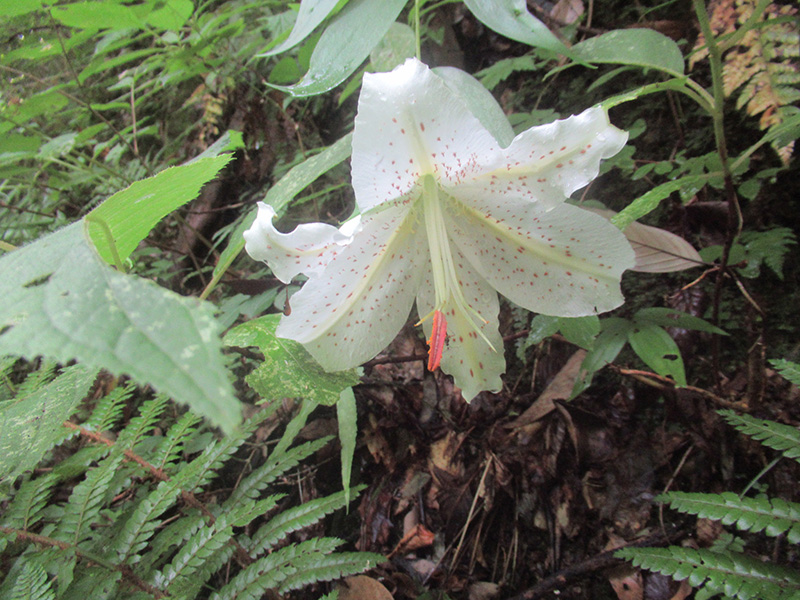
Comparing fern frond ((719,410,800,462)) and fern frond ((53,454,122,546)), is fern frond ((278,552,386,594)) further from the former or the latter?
fern frond ((719,410,800,462))

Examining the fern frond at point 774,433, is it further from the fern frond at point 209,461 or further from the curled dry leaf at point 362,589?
the fern frond at point 209,461

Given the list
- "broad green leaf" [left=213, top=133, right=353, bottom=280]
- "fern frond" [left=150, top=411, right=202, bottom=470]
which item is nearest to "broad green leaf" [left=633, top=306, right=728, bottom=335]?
"broad green leaf" [left=213, top=133, right=353, bottom=280]

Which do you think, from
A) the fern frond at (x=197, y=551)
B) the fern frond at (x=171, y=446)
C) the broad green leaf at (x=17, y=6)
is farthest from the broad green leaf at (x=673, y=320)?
the broad green leaf at (x=17, y=6)

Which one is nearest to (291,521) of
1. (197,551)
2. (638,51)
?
(197,551)

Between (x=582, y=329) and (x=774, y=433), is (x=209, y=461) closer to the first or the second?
(x=582, y=329)

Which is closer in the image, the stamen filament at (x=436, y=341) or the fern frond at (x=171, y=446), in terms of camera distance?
the stamen filament at (x=436, y=341)

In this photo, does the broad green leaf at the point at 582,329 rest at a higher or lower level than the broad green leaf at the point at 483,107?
lower

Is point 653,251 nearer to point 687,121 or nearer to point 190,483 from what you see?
point 687,121
